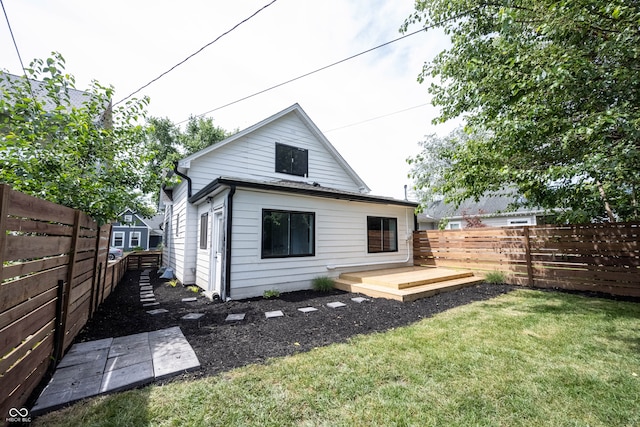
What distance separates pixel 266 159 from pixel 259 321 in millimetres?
6397

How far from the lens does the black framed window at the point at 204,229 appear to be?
7359mm

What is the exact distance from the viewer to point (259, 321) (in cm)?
450

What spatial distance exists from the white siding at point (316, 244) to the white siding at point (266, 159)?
2961 millimetres

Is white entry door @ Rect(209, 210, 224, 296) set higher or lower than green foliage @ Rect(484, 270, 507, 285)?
higher

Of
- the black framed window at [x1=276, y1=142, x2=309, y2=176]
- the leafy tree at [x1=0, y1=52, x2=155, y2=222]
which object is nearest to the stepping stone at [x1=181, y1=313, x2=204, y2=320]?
the leafy tree at [x1=0, y1=52, x2=155, y2=222]

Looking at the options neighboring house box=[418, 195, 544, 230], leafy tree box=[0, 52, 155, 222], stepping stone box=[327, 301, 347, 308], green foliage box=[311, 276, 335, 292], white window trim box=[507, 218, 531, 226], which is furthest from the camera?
white window trim box=[507, 218, 531, 226]

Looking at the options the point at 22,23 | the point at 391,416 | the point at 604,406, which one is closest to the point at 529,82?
the point at 604,406

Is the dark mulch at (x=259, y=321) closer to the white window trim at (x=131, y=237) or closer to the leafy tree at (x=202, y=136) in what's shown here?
the leafy tree at (x=202, y=136)

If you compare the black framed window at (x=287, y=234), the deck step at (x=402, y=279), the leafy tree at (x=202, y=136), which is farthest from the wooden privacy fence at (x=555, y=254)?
the leafy tree at (x=202, y=136)

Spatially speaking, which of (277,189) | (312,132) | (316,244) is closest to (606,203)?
(316,244)

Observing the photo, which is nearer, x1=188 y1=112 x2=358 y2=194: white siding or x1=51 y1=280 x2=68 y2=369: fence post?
x1=51 y1=280 x2=68 y2=369: fence post

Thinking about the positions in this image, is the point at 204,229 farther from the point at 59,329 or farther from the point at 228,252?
the point at 59,329

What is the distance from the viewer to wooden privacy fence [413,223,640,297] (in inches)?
238

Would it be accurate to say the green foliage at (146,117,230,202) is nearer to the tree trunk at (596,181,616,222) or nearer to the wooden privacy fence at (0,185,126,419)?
the wooden privacy fence at (0,185,126,419)
